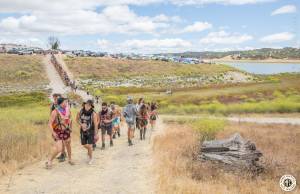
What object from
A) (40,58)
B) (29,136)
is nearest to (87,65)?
(40,58)

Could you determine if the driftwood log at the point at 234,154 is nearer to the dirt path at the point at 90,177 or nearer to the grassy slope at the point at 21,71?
the dirt path at the point at 90,177

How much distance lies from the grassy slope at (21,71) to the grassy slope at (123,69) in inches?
255

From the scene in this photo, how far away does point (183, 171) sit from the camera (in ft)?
38.7

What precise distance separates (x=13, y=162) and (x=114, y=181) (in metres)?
2.82

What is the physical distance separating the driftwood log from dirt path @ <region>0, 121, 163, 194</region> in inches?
73.4

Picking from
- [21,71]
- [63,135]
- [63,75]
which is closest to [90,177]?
[63,135]

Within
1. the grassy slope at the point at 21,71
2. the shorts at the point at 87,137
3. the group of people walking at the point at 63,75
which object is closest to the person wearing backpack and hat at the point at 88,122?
the shorts at the point at 87,137

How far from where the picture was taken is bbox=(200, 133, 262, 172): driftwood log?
1379 centimetres

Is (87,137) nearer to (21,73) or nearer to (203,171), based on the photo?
(203,171)

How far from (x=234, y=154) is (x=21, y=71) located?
246ft

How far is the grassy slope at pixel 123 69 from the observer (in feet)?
299

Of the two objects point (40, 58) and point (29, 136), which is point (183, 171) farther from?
point (40, 58)

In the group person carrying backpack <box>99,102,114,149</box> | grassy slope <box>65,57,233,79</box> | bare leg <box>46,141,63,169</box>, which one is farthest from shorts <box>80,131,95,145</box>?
grassy slope <box>65,57,233,79</box>

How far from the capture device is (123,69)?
3939 inches
